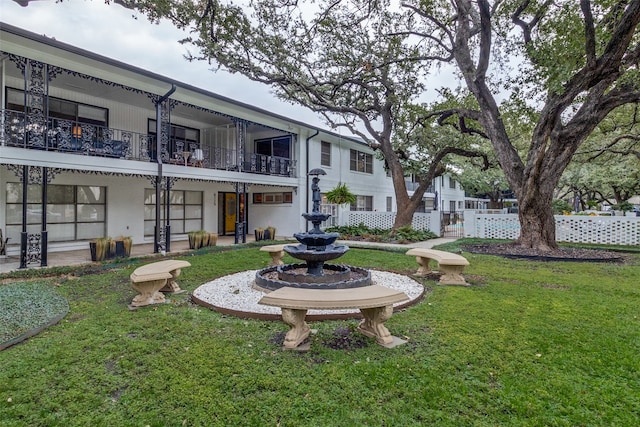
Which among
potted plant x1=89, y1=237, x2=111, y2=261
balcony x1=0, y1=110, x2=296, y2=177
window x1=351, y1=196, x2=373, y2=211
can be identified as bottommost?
potted plant x1=89, y1=237, x2=111, y2=261

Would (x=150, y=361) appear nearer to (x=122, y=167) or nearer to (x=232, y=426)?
(x=232, y=426)

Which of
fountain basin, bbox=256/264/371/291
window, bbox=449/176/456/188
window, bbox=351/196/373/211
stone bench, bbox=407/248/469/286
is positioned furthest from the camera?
window, bbox=449/176/456/188

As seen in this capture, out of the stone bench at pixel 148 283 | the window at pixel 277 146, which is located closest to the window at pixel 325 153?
the window at pixel 277 146

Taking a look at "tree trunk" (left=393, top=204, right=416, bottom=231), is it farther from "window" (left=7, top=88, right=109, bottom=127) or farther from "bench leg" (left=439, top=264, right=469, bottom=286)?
"window" (left=7, top=88, right=109, bottom=127)

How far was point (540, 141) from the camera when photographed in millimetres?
10258

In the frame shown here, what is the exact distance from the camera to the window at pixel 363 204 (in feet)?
69.5

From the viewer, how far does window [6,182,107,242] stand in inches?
403

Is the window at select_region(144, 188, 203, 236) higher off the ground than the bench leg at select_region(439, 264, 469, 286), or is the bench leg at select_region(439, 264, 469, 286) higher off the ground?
the window at select_region(144, 188, 203, 236)

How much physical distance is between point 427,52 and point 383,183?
38.8 ft

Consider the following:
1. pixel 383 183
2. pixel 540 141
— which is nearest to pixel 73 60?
pixel 540 141

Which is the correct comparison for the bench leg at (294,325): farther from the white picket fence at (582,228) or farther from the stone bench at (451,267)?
the white picket fence at (582,228)

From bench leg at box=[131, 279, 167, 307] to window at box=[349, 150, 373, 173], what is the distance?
54.2 feet

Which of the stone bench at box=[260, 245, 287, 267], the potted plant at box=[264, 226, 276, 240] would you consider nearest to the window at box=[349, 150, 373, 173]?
the potted plant at box=[264, 226, 276, 240]

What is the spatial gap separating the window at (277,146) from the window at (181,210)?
4074 mm
